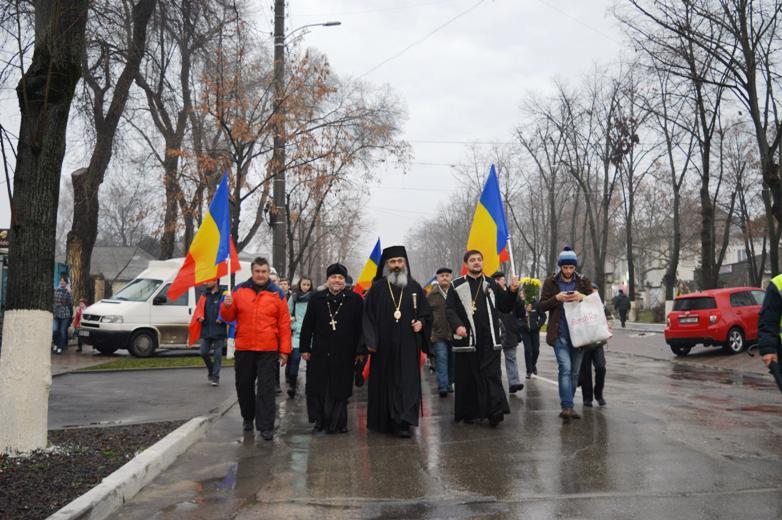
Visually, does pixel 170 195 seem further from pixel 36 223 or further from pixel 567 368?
pixel 36 223

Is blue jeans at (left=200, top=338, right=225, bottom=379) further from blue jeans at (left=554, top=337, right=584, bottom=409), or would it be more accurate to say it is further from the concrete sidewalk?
blue jeans at (left=554, top=337, right=584, bottom=409)

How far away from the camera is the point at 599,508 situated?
5.22m

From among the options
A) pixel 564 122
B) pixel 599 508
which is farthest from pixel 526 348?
pixel 564 122

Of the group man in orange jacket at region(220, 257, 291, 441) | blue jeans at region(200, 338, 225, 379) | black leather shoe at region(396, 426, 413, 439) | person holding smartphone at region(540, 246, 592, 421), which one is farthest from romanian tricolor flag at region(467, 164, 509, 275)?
blue jeans at region(200, 338, 225, 379)

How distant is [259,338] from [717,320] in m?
14.4

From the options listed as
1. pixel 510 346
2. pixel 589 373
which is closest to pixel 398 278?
pixel 589 373

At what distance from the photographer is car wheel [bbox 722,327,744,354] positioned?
19.6 m

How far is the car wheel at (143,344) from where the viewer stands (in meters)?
20.5

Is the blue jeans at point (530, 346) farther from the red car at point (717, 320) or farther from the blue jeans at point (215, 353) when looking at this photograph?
the red car at point (717, 320)

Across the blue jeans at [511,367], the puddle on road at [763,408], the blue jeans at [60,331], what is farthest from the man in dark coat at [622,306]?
the puddle on road at [763,408]

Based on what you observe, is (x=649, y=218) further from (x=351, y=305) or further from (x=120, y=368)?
(x=351, y=305)

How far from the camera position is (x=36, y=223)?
274 inches

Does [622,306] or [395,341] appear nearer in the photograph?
[395,341]

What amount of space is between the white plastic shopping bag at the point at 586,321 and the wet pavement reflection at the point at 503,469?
0.88 meters
